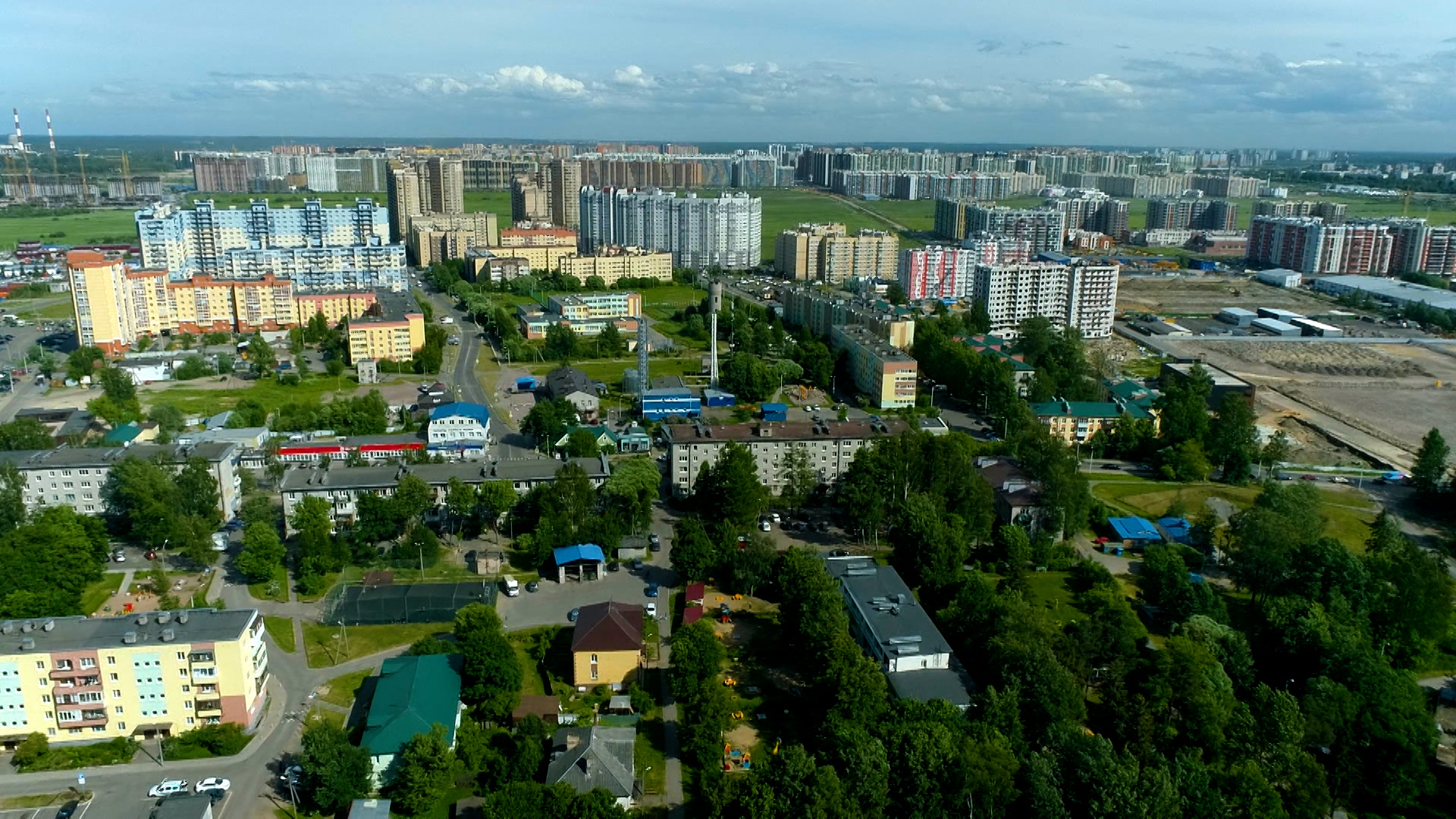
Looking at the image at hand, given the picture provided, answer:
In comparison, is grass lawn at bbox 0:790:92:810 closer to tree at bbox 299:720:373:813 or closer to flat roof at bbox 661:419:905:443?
tree at bbox 299:720:373:813

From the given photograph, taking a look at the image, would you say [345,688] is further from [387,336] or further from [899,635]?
[387,336]

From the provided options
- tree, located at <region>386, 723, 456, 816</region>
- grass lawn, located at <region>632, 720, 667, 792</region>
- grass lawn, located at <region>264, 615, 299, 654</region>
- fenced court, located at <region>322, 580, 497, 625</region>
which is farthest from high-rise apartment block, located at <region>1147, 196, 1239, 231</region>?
tree, located at <region>386, 723, 456, 816</region>

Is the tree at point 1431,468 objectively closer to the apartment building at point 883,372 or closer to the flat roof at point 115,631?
the apartment building at point 883,372

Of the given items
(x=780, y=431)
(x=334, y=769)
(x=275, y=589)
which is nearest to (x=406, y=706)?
(x=334, y=769)

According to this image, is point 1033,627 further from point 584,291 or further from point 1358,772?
point 584,291

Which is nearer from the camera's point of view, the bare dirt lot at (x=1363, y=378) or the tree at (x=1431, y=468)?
the tree at (x=1431, y=468)

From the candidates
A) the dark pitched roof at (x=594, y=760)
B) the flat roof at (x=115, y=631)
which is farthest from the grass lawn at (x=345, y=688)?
the dark pitched roof at (x=594, y=760)
